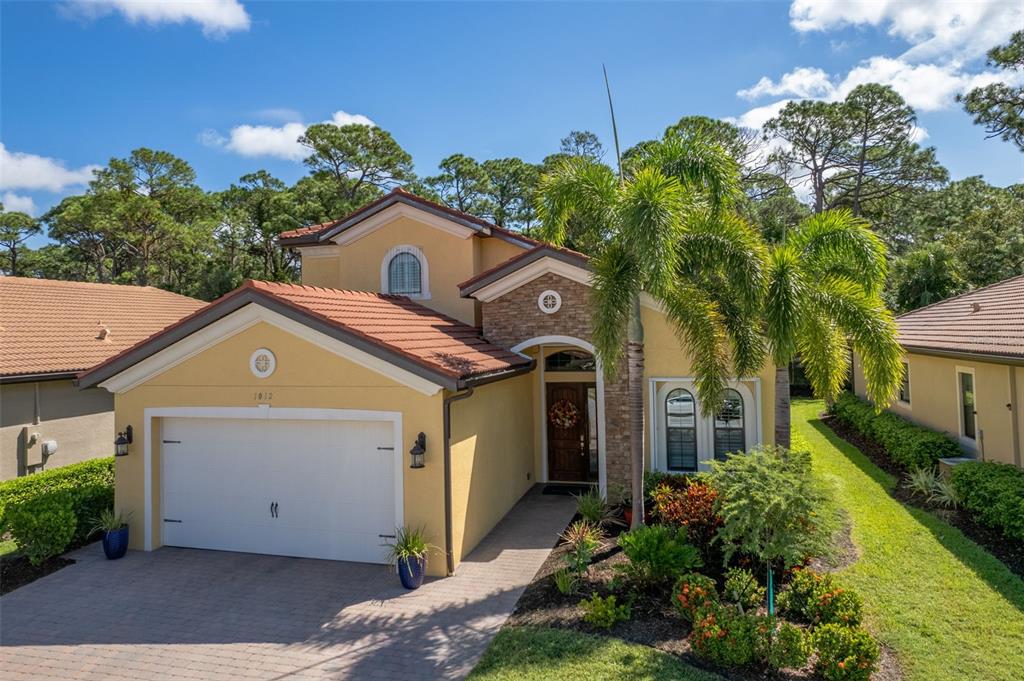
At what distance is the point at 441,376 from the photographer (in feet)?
30.3

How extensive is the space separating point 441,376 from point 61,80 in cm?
1227

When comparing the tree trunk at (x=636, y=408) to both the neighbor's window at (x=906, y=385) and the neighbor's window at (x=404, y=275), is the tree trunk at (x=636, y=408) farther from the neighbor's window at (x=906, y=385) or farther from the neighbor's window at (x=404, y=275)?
the neighbor's window at (x=906, y=385)

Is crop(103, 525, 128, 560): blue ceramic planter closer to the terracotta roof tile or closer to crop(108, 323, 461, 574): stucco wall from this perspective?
crop(108, 323, 461, 574): stucco wall

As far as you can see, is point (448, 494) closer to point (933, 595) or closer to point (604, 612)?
point (604, 612)

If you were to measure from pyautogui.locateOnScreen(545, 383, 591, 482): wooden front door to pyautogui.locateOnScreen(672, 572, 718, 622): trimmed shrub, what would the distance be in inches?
273

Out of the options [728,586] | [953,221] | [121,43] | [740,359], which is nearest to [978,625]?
[728,586]

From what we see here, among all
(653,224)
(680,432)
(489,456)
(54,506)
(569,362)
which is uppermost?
(653,224)

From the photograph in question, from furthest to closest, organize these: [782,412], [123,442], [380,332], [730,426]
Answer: [730,426], [782,412], [123,442], [380,332]

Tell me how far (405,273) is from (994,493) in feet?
46.7

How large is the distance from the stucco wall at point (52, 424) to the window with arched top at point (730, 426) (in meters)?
14.4

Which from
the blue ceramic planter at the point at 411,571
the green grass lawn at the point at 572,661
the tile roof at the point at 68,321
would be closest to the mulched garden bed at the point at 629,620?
the green grass lawn at the point at 572,661

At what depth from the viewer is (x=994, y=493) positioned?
10.6 m

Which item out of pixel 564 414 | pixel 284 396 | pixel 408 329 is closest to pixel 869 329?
pixel 564 414

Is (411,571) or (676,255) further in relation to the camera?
(676,255)
